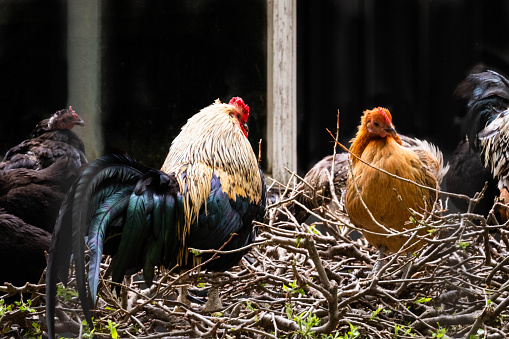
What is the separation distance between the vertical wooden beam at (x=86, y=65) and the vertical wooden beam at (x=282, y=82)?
1124mm

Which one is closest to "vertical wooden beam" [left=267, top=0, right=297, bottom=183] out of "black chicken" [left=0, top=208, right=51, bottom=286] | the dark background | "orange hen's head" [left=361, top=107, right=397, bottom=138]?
the dark background

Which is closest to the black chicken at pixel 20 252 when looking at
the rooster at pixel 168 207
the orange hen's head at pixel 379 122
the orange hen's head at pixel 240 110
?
the rooster at pixel 168 207

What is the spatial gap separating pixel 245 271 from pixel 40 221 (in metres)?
0.89

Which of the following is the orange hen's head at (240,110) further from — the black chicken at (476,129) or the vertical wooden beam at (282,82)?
the black chicken at (476,129)

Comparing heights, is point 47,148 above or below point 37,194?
above

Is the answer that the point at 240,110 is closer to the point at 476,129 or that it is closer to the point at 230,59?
the point at 230,59

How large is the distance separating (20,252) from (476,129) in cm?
212

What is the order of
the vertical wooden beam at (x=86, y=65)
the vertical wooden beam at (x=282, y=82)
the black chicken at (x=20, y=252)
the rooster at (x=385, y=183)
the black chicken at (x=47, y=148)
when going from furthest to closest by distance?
the vertical wooden beam at (x=282, y=82) → the rooster at (x=385, y=183) → the black chicken at (x=47, y=148) → the black chicken at (x=20, y=252) → the vertical wooden beam at (x=86, y=65)

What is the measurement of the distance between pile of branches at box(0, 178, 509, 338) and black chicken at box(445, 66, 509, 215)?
48cm

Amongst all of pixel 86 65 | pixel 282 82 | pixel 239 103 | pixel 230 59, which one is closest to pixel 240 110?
pixel 239 103

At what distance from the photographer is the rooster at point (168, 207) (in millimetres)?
1881

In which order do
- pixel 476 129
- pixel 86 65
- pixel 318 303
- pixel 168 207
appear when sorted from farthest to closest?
pixel 476 129
pixel 168 207
pixel 318 303
pixel 86 65

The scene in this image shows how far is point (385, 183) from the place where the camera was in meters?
2.61

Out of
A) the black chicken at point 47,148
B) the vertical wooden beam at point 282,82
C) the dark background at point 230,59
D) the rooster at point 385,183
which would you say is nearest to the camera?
the dark background at point 230,59
